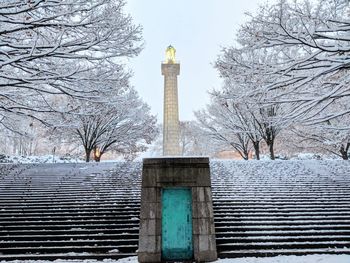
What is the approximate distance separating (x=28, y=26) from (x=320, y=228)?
8.70m

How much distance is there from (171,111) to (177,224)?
22.5 m

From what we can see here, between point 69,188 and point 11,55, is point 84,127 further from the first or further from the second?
point 11,55

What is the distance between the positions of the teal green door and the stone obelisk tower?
830 inches

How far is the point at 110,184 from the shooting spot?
11.9 meters

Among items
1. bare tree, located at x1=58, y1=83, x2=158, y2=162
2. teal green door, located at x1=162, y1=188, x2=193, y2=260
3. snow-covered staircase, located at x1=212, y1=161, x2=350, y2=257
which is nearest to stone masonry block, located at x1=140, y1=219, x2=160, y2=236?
teal green door, located at x1=162, y1=188, x2=193, y2=260

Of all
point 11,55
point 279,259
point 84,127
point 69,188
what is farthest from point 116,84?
point 84,127

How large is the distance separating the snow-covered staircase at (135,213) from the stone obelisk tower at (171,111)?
15.2 m

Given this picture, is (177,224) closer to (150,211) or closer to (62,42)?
(150,211)

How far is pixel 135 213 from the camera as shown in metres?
9.23

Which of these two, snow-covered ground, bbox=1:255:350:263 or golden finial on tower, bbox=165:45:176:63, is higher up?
golden finial on tower, bbox=165:45:176:63

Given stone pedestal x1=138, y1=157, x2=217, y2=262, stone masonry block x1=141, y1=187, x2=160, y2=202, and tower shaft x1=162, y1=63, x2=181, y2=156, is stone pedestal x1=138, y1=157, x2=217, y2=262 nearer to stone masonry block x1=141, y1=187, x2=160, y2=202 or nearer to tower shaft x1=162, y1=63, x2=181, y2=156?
stone masonry block x1=141, y1=187, x2=160, y2=202

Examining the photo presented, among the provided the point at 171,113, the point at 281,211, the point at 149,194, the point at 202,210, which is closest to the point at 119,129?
the point at 171,113

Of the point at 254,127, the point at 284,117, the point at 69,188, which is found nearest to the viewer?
the point at 284,117

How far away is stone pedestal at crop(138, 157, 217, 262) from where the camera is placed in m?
7.16
